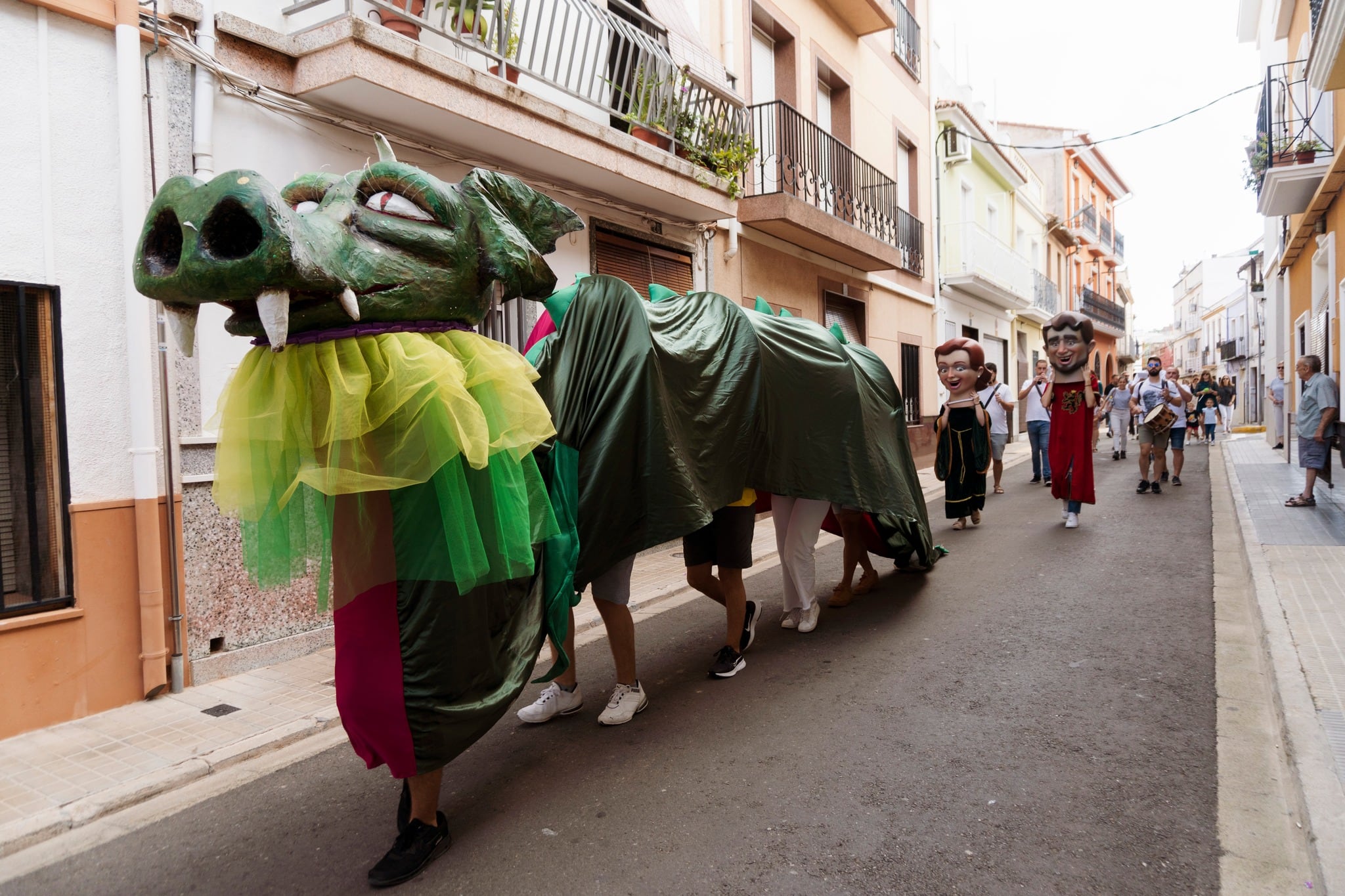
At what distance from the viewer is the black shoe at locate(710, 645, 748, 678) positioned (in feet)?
14.5

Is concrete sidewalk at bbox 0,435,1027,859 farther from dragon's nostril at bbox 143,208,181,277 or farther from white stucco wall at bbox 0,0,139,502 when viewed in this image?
dragon's nostril at bbox 143,208,181,277

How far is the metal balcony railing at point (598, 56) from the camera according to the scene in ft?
21.2

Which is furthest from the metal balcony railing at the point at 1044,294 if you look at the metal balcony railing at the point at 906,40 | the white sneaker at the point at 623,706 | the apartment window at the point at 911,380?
the white sneaker at the point at 623,706

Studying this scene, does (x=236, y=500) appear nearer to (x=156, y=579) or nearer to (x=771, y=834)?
(x=771, y=834)

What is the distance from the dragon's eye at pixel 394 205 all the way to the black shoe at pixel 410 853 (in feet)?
6.16

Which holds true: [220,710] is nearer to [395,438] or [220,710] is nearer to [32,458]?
[32,458]

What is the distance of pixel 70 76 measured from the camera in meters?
4.40

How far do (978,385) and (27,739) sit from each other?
767 cm

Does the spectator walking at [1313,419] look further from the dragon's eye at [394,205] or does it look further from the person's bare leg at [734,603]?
the dragon's eye at [394,205]

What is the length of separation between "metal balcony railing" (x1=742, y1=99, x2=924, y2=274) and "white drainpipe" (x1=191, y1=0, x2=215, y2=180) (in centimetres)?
643

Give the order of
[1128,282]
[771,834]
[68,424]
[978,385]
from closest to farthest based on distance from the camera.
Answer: [771,834]
[68,424]
[978,385]
[1128,282]

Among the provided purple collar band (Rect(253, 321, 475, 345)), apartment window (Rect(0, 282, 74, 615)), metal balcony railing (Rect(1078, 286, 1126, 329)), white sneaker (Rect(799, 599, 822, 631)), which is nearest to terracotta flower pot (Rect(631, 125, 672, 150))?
white sneaker (Rect(799, 599, 822, 631))

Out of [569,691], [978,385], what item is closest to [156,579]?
[569,691]

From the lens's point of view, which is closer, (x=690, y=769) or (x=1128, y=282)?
(x=690, y=769)
